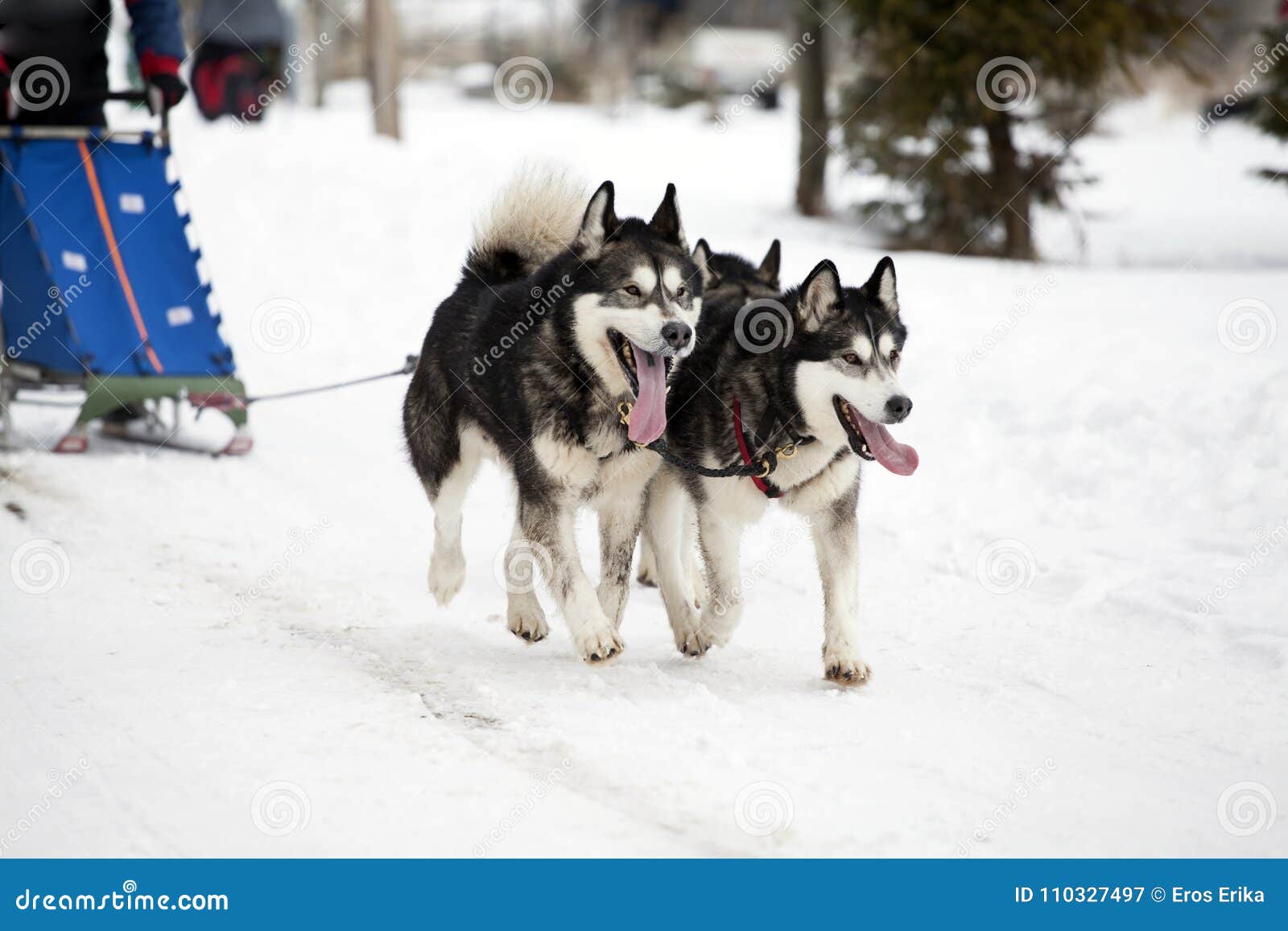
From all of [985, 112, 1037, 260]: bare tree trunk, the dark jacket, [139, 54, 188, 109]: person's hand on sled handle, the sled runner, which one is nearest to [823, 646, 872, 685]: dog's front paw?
the sled runner

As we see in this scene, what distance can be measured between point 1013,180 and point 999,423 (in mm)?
6179

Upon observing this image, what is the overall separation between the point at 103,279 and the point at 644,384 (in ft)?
12.7

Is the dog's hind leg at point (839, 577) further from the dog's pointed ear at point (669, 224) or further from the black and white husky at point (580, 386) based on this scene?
the dog's pointed ear at point (669, 224)

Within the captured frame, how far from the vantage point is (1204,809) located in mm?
2967

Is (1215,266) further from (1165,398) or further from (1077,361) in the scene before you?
(1165,398)

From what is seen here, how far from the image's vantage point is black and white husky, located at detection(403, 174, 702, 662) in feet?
12.4

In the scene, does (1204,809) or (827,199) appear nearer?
(1204,809)

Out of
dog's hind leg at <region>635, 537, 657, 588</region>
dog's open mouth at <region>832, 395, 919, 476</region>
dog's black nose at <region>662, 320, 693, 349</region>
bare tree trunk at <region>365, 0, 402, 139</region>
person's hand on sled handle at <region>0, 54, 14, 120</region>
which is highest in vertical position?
bare tree trunk at <region>365, 0, 402, 139</region>

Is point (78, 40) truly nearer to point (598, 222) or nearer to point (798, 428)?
point (598, 222)

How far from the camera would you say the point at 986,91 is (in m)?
11.0

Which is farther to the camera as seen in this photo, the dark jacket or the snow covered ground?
the dark jacket

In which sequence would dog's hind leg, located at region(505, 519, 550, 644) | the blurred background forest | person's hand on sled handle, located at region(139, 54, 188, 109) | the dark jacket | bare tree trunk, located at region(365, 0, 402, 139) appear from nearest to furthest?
dog's hind leg, located at region(505, 519, 550, 644) < person's hand on sled handle, located at region(139, 54, 188, 109) < the dark jacket < the blurred background forest < bare tree trunk, located at region(365, 0, 402, 139)

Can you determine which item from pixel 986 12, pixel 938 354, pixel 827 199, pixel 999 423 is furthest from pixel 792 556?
pixel 827 199

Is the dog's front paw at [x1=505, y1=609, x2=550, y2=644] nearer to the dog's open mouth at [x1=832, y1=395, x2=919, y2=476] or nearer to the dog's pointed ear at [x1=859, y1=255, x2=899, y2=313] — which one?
the dog's open mouth at [x1=832, y1=395, x2=919, y2=476]
